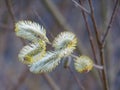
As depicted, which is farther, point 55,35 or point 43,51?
point 55,35

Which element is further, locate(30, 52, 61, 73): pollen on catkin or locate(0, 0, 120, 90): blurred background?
locate(0, 0, 120, 90): blurred background

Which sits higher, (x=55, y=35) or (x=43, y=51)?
(x=55, y=35)

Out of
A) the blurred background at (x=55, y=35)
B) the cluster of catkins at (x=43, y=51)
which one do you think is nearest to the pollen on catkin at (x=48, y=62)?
the cluster of catkins at (x=43, y=51)

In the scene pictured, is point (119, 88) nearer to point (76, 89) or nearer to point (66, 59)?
point (76, 89)

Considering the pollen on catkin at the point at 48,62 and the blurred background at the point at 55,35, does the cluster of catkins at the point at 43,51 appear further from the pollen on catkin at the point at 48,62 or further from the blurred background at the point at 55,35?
the blurred background at the point at 55,35

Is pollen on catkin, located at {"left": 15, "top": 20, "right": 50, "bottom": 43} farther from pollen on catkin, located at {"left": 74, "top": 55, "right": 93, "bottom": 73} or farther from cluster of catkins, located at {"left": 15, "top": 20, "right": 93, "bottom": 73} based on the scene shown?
pollen on catkin, located at {"left": 74, "top": 55, "right": 93, "bottom": 73}

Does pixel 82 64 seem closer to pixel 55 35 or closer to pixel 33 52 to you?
pixel 33 52

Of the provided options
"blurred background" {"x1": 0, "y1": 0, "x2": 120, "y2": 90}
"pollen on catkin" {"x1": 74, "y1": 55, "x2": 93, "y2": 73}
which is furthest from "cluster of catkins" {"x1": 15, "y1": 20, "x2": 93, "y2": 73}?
"blurred background" {"x1": 0, "y1": 0, "x2": 120, "y2": 90}

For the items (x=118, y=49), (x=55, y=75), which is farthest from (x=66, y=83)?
(x=118, y=49)

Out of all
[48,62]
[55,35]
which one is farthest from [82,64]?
[55,35]
